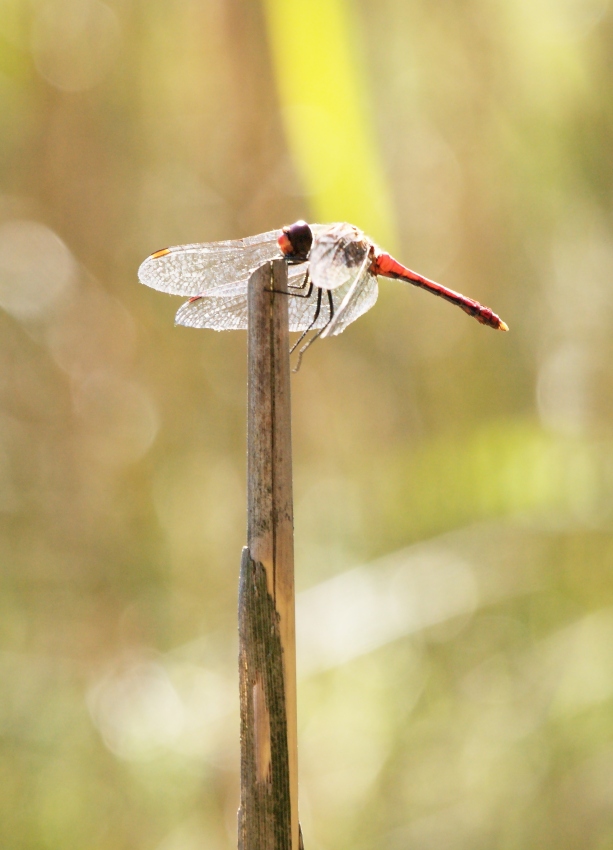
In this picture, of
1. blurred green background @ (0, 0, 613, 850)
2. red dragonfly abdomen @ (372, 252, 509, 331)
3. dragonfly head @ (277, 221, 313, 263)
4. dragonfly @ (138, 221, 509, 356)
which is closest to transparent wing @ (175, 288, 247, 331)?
dragonfly @ (138, 221, 509, 356)

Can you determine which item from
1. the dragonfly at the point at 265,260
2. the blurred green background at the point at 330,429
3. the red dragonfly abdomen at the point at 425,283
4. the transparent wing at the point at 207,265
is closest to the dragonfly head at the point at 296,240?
the dragonfly at the point at 265,260

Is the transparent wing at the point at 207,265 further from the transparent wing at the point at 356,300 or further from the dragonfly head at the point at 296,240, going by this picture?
the transparent wing at the point at 356,300

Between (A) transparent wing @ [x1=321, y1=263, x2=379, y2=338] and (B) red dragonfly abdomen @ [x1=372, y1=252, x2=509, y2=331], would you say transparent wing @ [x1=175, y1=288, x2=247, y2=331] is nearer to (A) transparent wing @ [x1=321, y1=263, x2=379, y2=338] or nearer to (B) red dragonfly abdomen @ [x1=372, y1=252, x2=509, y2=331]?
(A) transparent wing @ [x1=321, y1=263, x2=379, y2=338]

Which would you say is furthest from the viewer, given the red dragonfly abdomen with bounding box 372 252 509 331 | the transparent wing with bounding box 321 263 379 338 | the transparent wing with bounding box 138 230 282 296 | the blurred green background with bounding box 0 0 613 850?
the blurred green background with bounding box 0 0 613 850

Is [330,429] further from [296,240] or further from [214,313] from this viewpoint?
[296,240]

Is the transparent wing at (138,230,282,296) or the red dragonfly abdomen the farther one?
the red dragonfly abdomen

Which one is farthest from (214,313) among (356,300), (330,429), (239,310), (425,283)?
(330,429)

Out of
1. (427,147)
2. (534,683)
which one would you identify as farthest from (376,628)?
(427,147)
